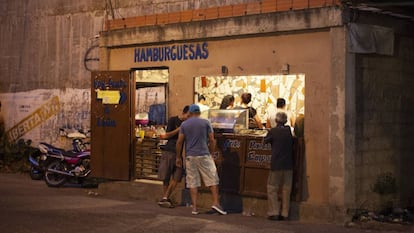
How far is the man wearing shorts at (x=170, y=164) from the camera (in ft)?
41.2

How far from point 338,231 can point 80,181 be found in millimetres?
7174

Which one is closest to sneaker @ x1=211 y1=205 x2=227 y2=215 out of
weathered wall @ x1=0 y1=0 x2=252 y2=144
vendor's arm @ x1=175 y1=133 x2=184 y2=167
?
vendor's arm @ x1=175 y1=133 x2=184 y2=167

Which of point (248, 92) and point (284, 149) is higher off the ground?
point (248, 92)

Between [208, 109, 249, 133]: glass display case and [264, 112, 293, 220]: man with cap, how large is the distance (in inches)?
52.3

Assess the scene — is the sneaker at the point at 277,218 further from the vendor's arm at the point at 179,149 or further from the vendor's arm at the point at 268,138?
the vendor's arm at the point at 179,149

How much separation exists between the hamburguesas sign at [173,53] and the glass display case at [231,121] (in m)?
1.13

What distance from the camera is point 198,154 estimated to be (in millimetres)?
11734

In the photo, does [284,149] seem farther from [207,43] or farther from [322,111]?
[207,43]

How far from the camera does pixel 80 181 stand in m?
15.7

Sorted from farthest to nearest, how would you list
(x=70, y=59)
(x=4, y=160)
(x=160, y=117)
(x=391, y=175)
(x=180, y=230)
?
(x=4, y=160)
(x=70, y=59)
(x=160, y=117)
(x=391, y=175)
(x=180, y=230)

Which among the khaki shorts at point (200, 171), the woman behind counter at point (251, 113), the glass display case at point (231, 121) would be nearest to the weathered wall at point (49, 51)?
the woman behind counter at point (251, 113)

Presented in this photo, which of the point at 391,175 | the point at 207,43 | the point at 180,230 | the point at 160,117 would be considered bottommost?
the point at 180,230

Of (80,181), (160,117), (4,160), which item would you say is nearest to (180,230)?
(160,117)

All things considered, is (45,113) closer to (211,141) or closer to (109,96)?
(109,96)
